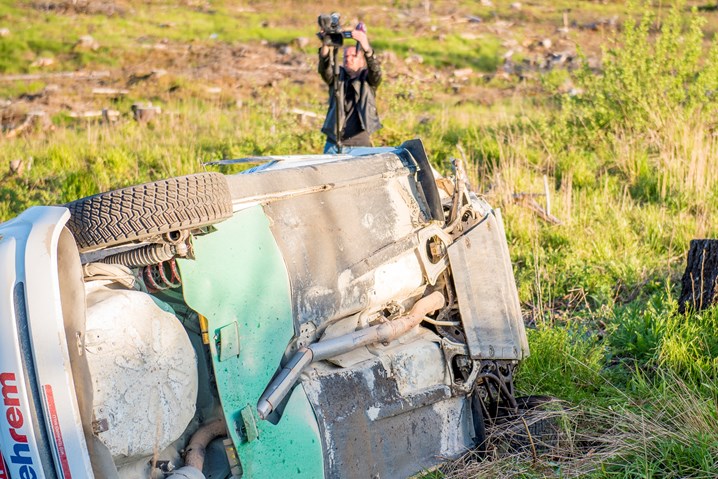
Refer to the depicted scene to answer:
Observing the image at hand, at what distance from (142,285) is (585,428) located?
2.21m

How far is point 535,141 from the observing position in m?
10.2

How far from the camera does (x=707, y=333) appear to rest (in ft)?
16.3

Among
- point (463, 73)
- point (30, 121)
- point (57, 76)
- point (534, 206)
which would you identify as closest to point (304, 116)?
point (30, 121)

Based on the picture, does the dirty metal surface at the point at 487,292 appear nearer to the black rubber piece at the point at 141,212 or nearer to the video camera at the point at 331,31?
the black rubber piece at the point at 141,212

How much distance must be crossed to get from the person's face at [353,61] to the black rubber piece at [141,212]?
593 centimetres

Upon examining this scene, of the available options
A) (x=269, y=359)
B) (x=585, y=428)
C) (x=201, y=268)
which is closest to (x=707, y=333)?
(x=585, y=428)

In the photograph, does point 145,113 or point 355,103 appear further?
point 145,113

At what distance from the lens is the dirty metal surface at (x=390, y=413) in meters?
3.37

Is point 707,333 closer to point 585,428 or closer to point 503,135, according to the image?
point 585,428

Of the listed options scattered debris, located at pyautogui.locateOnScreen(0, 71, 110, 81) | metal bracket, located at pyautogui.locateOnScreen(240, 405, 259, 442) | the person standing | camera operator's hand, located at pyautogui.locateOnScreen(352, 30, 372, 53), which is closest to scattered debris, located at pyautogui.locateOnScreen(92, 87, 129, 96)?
scattered debris, located at pyautogui.locateOnScreen(0, 71, 110, 81)

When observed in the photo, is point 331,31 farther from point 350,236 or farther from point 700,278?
point 350,236

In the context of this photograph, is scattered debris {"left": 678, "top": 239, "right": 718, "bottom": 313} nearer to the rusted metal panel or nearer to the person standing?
the rusted metal panel

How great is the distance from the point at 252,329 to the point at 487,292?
136 centimetres

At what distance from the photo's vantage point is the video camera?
7363 mm
